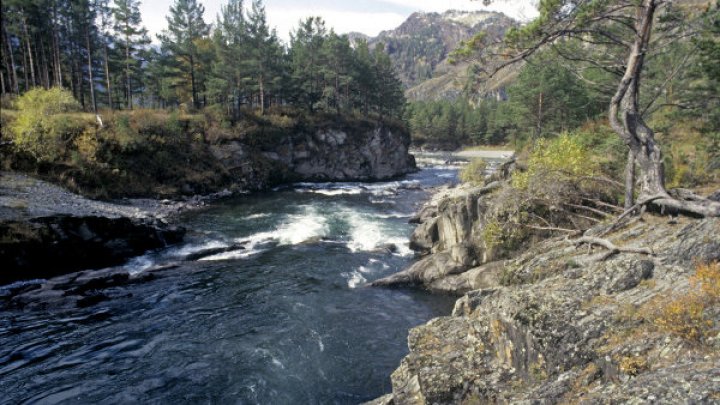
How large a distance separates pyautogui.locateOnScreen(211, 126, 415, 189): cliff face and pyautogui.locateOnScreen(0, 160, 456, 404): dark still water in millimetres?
27253

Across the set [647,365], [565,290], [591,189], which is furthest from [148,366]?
[591,189]

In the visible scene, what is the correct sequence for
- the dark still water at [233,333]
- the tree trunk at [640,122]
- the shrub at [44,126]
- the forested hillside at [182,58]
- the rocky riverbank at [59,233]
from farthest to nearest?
the forested hillside at [182,58]
the shrub at [44,126]
the rocky riverbank at [59,233]
the dark still water at [233,333]
the tree trunk at [640,122]

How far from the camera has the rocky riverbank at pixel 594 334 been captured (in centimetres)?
605

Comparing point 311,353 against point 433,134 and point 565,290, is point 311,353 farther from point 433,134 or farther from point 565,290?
point 433,134

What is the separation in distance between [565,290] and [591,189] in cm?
1353

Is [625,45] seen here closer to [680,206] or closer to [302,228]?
[680,206]

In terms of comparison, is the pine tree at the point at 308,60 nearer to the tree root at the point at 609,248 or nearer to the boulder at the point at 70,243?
the boulder at the point at 70,243

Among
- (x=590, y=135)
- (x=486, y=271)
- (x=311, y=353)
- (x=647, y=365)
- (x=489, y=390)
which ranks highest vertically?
(x=590, y=135)

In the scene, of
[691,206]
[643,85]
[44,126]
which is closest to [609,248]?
[691,206]

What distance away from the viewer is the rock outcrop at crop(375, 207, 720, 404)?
19.7 ft

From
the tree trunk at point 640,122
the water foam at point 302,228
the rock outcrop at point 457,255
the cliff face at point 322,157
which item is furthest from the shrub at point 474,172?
the tree trunk at point 640,122

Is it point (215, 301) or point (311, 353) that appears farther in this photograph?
point (215, 301)

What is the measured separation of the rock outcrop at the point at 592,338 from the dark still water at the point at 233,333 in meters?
4.47

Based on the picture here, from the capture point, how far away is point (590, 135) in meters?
26.9
